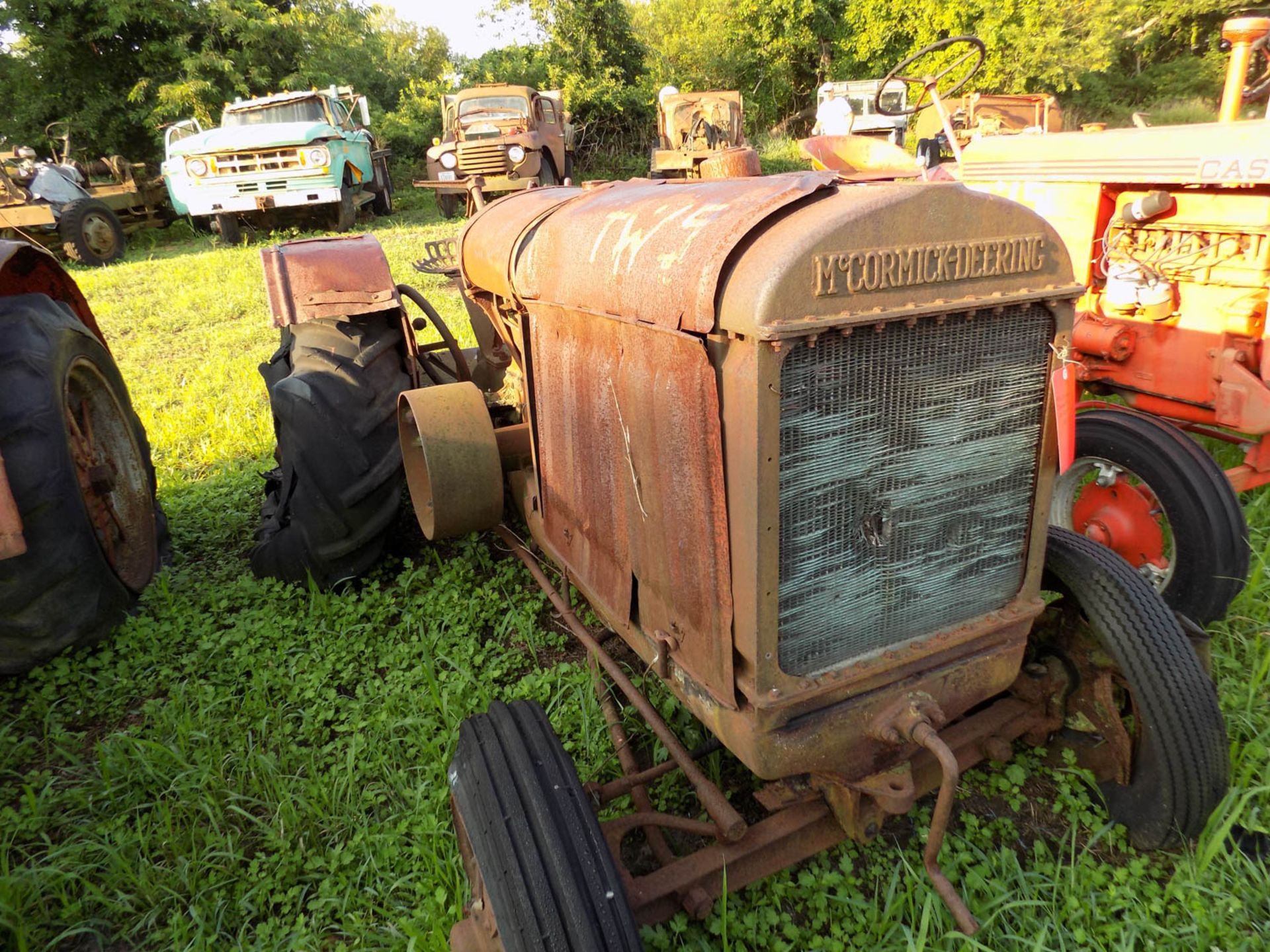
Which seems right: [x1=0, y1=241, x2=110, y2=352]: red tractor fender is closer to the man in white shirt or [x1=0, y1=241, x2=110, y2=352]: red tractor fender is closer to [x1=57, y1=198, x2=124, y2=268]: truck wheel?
the man in white shirt

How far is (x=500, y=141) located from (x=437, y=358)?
927 centimetres

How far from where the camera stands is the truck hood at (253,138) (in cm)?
1095

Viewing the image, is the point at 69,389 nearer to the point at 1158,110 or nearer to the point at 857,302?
the point at 857,302

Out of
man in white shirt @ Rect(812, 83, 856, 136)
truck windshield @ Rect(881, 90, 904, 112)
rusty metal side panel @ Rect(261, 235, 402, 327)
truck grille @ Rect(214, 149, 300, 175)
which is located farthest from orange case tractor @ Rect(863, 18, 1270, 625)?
truck windshield @ Rect(881, 90, 904, 112)

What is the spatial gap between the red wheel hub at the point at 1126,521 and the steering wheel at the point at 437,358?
239 cm

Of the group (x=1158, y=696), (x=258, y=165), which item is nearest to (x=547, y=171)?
(x=258, y=165)

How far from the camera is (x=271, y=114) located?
12.2 metres

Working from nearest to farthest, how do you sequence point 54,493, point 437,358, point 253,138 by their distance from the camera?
1. point 54,493
2. point 437,358
3. point 253,138

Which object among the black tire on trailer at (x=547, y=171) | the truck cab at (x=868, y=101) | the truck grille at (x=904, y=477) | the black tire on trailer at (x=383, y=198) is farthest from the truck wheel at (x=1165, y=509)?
the black tire on trailer at (x=383, y=198)

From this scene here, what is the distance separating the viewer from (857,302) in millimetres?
1290

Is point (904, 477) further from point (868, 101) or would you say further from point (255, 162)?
point (868, 101)

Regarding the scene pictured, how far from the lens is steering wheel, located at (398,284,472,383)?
3391mm

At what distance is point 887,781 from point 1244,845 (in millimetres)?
944

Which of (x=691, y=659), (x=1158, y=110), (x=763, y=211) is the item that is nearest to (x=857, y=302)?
(x=763, y=211)
